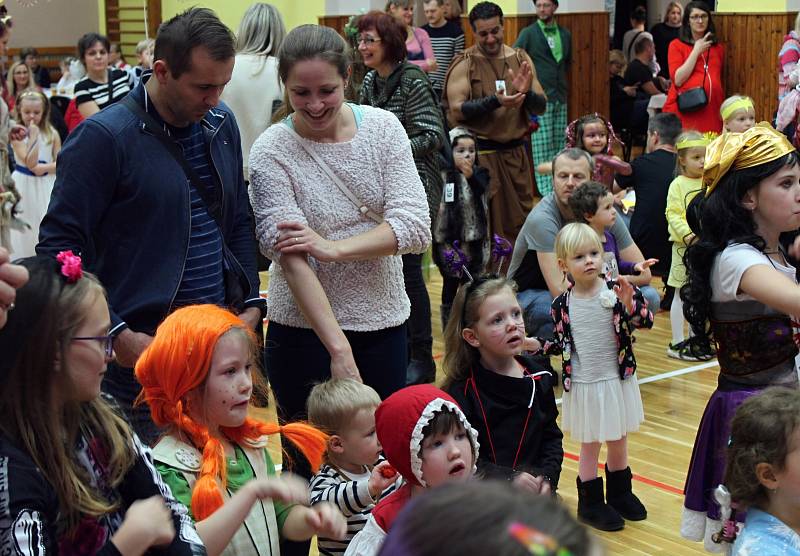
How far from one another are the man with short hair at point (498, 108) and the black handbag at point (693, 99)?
3107 millimetres

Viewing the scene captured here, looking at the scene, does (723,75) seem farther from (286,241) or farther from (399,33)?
(286,241)

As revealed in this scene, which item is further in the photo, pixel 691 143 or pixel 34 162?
pixel 34 162

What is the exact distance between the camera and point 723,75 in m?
11.2

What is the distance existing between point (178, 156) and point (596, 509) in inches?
94.0

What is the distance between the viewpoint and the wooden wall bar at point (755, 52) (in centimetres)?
1066

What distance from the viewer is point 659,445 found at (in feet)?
17.6

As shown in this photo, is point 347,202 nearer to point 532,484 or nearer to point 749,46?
point 532,484

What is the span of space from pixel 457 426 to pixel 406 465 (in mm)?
155

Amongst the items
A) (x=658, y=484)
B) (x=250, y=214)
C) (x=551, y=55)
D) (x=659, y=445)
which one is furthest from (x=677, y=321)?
(x=551, y=55)

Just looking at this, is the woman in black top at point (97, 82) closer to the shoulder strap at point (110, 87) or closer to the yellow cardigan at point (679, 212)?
the shoulder strap at point (110, 87)

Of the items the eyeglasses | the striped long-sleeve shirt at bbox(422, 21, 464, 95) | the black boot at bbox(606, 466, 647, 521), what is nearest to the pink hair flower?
the eyeglasses

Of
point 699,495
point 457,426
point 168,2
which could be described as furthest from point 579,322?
point 168,2

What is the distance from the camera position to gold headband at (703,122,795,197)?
10.8ft

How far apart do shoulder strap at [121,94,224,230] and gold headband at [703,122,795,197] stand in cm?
146
